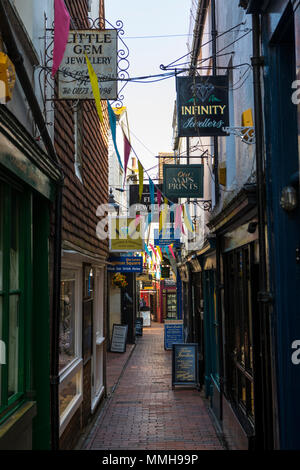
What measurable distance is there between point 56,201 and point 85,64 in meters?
1.64

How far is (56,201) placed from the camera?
566 cm

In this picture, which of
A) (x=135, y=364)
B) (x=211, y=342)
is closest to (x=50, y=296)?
(x=211, y=342)

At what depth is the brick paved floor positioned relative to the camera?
315 inches

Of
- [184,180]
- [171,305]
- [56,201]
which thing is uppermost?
[184,180]

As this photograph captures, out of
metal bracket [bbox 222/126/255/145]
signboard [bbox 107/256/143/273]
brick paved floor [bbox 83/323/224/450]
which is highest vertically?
metal bracket [bbox 222/126/255/145]

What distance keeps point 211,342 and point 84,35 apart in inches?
288

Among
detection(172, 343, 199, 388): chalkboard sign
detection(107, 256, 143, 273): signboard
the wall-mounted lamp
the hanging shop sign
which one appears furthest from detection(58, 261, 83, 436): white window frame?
detection(107, 256, 143, 273): signboard

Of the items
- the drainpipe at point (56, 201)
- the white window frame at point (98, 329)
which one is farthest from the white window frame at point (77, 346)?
the white window frame at point (98, 329)

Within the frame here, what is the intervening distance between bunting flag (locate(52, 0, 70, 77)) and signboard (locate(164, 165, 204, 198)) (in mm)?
5215

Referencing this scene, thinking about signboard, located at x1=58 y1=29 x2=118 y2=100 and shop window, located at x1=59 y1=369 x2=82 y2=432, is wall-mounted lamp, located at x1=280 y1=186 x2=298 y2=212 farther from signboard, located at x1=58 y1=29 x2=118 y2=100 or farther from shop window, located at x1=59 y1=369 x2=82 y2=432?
shop window, located at x1=59 y1=369 x2=82 y2=432

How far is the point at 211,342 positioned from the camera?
1079 cm

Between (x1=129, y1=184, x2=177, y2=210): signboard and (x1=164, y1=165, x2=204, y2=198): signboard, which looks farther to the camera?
(x1=129, y1=184, x2=177, y2=210): signboard

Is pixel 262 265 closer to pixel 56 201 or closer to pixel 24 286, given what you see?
pixel 24 286

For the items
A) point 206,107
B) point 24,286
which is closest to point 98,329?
point 206,107
